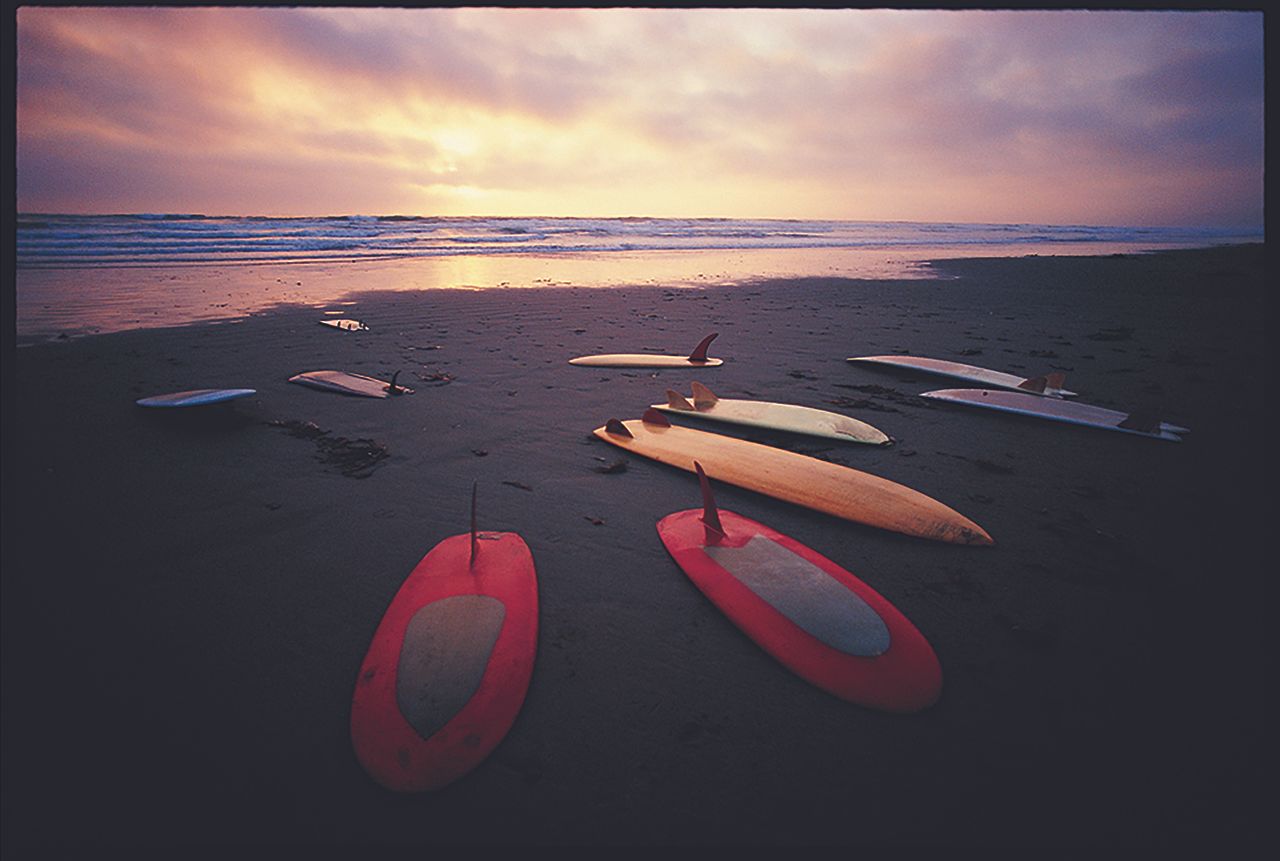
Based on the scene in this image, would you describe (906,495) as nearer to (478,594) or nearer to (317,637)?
(478,594)

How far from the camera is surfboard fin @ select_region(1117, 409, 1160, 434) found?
262cm

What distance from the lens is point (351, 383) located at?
10.9 feet

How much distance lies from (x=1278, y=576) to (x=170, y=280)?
10.9 meters

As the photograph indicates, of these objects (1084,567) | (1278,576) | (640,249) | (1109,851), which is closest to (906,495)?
(1084,567)

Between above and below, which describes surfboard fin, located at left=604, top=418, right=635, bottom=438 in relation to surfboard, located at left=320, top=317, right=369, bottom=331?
below

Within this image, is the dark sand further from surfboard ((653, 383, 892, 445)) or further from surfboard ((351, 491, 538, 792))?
surfboard ((653, 383, 892, 445))

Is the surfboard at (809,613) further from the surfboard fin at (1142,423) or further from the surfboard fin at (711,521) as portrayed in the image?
the surfboard fin at (1142,423)

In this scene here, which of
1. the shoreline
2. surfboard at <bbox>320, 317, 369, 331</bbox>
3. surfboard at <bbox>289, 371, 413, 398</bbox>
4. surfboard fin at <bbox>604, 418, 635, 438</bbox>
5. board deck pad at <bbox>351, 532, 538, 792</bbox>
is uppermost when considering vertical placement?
the shoreline

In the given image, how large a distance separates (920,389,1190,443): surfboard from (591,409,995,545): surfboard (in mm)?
1247

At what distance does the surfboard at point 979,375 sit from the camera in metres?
3.26

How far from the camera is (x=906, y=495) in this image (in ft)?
6.72

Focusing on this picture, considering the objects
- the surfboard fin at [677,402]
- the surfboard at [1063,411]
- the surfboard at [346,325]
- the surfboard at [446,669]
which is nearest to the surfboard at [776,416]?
the surfboard fin at [677,402]

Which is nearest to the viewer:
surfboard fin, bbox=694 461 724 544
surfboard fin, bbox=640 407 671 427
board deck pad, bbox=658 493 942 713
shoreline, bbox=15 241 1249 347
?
board deck pad, bbox=658 493 942 713

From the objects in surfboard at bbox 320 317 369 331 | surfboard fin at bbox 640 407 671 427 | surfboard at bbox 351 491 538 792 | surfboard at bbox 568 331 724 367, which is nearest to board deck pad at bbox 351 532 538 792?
surfboard at bbox 351 491 538 792
